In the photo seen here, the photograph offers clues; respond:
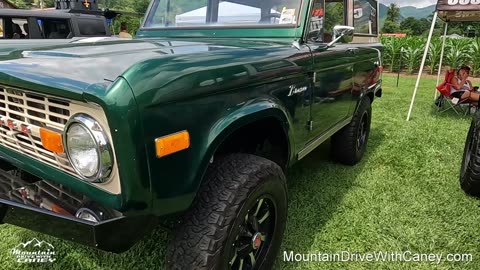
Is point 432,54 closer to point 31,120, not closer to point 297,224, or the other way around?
point 297,224

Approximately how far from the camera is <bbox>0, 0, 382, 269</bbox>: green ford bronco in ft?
4.52

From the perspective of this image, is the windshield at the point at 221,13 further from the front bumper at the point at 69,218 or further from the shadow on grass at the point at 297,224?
the front bumper at the point at 69,218

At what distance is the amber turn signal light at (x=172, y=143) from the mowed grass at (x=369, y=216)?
114 cm

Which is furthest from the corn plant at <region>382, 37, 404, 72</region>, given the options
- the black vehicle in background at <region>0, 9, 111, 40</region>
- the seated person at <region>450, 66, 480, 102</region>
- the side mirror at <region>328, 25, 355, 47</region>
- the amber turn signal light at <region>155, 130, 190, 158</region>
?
the amber turn signal light at <region>155, 130, 190, 158</region>

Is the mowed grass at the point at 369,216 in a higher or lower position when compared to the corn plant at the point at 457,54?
higher

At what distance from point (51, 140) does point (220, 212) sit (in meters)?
0.75

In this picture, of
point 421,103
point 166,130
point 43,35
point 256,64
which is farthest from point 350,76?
point 421,103

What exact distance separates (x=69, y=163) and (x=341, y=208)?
7.34 feet

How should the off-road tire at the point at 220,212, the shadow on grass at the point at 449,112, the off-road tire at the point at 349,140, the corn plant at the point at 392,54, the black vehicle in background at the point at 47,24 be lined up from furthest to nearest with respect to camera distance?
the corn plant at the point at 392,54
the shadow on grass at the point at 449,112
the black vehicle in background at the point at 47,24
the off-road tire at the point at 349,140
the off-road tire at the point at 220,212

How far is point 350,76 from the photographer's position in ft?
11.0

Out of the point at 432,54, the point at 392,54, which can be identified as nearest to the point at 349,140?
the point at 432,54

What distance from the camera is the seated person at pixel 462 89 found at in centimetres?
665

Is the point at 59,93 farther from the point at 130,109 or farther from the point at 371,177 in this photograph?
the point at 371,177

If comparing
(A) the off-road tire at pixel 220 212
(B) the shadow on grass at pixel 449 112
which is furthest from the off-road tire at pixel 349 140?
(B) the shadow on grass at pixel 449 112
